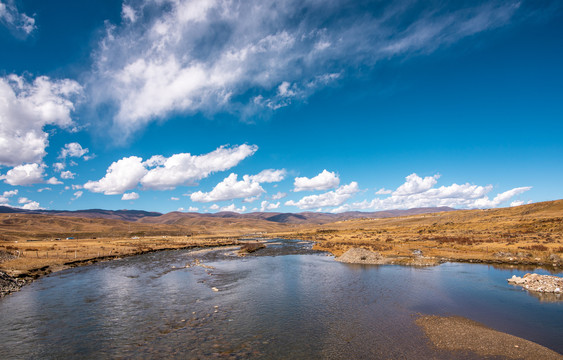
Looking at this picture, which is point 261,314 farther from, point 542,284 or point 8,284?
point 8,284

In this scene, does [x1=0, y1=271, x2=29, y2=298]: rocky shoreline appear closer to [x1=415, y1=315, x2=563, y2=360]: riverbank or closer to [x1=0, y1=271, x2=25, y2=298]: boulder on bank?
[x1=0, y1=271, x2=25, y2=298]: boulder on bank

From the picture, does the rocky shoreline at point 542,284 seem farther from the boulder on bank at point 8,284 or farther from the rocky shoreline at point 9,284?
the boulder on bank at point 8,284

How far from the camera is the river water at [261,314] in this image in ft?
60.4

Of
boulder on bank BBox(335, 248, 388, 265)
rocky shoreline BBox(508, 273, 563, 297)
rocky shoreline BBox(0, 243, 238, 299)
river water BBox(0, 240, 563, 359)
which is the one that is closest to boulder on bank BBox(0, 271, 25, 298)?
rocky shoreline BBox(0, 243, 238, 299)

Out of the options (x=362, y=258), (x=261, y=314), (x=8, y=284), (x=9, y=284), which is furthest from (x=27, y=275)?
(x=362, y=258)

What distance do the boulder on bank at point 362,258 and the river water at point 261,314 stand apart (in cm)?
1042

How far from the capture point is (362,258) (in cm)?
A: 5325

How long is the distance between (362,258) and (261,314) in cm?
3308

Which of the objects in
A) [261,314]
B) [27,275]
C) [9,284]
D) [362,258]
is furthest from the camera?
[362,258]

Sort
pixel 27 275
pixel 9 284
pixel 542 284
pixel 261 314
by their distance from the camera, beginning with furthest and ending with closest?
pixel 27 275
pixel 9 284
pixel 542 284
pixel 261 314

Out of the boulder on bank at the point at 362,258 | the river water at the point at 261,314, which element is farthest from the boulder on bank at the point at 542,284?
the boulder on bank at the point at 362,258

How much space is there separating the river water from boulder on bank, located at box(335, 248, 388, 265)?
10.4 metres

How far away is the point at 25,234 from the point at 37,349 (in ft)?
554

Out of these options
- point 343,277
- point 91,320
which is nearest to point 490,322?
point 343,277
